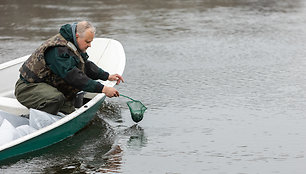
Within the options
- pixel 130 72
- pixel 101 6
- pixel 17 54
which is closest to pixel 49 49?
pixel 130 72

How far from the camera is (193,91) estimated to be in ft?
29.1

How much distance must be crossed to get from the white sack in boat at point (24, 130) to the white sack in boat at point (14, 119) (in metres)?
0.33

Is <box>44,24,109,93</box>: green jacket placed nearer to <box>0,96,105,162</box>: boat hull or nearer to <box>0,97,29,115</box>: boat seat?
<box>0,96,105,162</box>: boat hull

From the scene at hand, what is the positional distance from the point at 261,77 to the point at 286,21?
538cm

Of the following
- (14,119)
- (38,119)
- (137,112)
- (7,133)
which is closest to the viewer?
(7,133)

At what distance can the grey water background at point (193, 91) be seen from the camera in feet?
20.6

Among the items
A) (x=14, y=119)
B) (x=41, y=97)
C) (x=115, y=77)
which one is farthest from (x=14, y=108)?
(x=115, y=77)

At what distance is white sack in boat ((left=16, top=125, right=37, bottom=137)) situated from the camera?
6.37 m

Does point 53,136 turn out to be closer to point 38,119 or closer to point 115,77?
point 38,119

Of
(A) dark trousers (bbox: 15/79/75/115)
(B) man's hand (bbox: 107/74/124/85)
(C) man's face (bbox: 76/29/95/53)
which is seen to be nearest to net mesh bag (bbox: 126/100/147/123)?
(B) man's hand (bbox: 107/74/124/85)

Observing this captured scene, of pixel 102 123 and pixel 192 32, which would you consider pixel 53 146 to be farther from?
pixel 192 32

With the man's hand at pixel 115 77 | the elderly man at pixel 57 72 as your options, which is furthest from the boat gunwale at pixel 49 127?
the man's hand at pixel 115 77

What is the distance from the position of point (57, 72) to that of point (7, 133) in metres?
0.86

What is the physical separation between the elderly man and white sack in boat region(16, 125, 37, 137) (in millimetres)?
305
